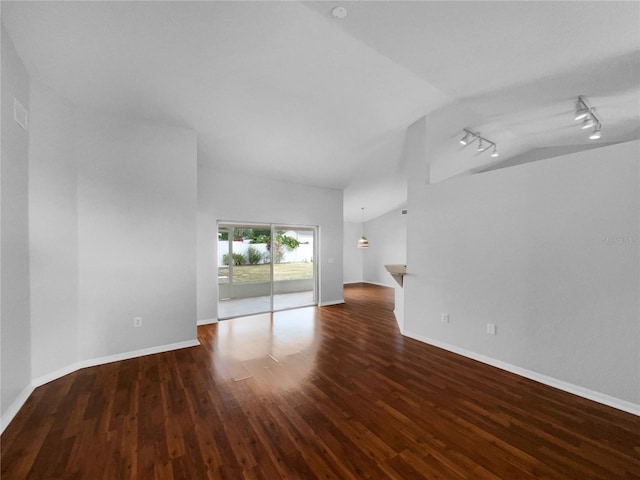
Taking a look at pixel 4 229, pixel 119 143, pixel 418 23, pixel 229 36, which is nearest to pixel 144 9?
pixel 229 36

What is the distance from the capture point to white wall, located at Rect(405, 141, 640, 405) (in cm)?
250

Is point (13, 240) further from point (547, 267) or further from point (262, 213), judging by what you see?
point (547, 267)

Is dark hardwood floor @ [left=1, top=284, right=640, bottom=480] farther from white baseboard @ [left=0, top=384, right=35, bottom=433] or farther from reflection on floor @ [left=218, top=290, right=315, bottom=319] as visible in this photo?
reflection on floor @ [left=218, top=290, right=315, bottom=319]

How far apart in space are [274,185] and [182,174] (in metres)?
2.34

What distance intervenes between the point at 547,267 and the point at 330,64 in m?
3.30

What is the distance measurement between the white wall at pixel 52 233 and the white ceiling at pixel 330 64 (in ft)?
1.36

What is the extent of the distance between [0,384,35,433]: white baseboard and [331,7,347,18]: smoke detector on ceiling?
4353mm

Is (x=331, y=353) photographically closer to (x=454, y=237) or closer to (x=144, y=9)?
(x=454, y=237)

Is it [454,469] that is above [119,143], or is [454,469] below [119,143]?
below

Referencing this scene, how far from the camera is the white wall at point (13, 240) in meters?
2.24

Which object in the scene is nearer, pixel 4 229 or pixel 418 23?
pixel 4 229

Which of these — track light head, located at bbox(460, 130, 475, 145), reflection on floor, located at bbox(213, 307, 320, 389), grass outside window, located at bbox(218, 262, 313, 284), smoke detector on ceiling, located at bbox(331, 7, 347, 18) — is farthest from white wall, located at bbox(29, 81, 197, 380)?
track light head, located at bbox(460, 130, 475, 145)

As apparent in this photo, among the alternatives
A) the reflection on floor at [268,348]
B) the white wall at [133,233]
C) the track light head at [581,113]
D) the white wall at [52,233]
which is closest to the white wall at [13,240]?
the white wall at [52,233]

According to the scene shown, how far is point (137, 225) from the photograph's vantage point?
3.67m
